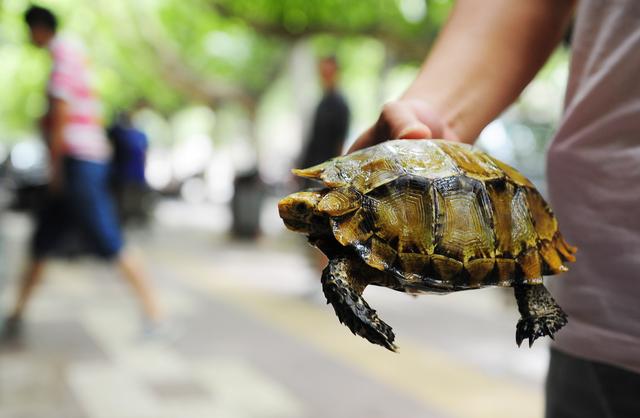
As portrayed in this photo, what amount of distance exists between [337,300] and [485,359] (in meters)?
5.12

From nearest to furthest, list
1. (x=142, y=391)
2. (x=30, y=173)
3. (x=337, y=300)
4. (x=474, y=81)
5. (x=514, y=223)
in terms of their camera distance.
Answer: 1. (x=337, y=300)
2. (x=514, y=223)
3. (x=474, y=81)
4. (x=142, y=391)
5. (x=30, y=173)

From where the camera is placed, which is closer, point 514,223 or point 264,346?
point 514,223

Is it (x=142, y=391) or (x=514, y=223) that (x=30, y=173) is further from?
(x=514, y=223)

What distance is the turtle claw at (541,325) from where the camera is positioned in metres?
1.29

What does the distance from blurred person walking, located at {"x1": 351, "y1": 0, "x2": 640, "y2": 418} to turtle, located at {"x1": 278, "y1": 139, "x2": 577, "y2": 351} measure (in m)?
0.09

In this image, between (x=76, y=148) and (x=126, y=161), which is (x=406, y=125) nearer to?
(x=76, y=148)

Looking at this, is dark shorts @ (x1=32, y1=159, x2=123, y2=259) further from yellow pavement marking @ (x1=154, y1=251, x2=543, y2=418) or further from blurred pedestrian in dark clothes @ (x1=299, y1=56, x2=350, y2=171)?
blurred pedestrian in dark clothes @ (x1=299, y1=56, x2=350, y2=171)

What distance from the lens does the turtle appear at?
4.24 feet

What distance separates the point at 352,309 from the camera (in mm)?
1284

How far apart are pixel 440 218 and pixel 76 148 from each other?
5081 millimetres

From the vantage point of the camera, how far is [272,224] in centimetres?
1877

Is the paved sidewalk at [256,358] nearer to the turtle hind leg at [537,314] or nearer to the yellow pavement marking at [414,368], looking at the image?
the yellow pavement marking at [414,368]

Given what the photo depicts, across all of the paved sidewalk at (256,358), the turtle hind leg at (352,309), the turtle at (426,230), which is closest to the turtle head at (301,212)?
the turtle at (426,230)

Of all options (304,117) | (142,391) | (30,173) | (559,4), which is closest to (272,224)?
(304,117)
